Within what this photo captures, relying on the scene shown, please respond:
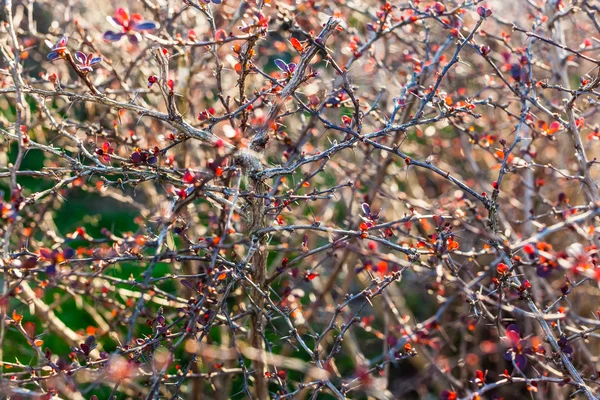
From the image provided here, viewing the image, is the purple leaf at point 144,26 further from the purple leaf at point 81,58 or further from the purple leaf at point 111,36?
the purple leaf at point 81,58

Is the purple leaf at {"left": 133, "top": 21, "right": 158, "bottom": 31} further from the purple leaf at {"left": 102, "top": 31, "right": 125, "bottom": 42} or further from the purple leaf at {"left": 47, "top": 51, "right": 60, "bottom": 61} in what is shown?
the purple leaf at {"left": 47, "top": 51, "right": 60, "bottom": 61}

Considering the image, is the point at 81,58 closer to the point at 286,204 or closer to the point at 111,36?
the point at 111,36

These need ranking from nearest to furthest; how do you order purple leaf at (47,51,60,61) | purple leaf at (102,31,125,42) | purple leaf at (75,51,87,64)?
purple leaf at (102,31,125,42), purple leaf at (47,51,60,61), purple leaf at (75,51,87,64)

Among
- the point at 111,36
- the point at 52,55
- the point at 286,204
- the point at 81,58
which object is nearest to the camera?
the point at 111,36

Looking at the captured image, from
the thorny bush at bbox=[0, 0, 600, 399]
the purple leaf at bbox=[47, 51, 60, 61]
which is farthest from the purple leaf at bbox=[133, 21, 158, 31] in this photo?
the purple leaf at bbox=[47, 51, 60, 61]

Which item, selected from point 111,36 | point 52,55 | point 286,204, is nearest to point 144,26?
point 111,36

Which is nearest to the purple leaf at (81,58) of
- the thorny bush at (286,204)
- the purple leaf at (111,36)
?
the thorny bush at (286,204)

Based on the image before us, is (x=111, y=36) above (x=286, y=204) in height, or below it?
above

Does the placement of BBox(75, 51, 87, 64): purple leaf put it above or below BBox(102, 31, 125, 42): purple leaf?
above

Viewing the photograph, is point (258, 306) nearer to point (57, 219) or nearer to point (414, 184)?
point (414, 184)
